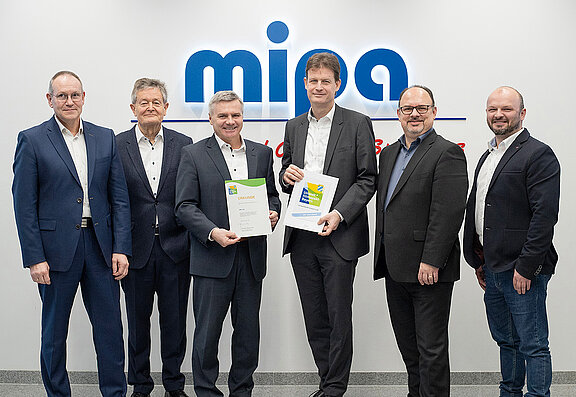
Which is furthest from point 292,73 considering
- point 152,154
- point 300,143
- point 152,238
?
point 152,238

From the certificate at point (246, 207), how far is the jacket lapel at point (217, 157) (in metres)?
0.09

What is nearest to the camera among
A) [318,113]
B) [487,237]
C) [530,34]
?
[487,237]

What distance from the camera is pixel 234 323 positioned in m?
3.24

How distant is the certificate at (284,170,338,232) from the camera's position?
3.08 m

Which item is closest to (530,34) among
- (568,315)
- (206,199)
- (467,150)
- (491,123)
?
(467,150)

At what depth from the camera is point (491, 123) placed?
3.07 metres

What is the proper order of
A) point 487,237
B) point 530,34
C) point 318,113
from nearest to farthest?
point 487,237 → point 318,113 → point 530,34

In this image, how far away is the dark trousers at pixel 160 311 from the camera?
11.2ft

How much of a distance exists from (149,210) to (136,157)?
0.34 metres

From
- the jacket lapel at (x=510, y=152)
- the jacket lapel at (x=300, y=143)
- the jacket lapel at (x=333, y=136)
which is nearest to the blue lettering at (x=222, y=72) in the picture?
the jacket lapel at (x=300, y=143)

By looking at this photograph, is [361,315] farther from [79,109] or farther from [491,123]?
[79,109]

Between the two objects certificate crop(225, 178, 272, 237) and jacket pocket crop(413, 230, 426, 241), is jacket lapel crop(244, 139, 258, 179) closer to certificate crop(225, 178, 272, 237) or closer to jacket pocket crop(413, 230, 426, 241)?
certificate crop(225, 178, 272, 237)

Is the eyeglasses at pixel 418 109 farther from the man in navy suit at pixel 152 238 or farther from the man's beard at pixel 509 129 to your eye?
the man in navy suit at pixel 152 238

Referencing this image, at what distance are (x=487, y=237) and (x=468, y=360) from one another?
1.45 m
